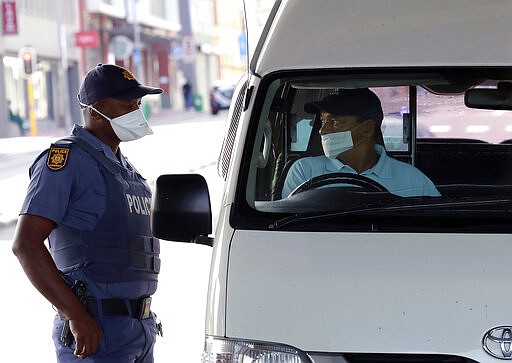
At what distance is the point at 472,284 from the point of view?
3.71 m

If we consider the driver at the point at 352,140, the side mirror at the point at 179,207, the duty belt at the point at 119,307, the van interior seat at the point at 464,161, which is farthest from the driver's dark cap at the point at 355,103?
the duty belt at the point at 119,307

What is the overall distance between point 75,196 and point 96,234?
0.56 ft

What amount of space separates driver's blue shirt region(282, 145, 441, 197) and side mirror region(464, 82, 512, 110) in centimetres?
37

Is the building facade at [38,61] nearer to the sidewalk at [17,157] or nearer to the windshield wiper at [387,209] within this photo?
the sidewalk at [17,157]

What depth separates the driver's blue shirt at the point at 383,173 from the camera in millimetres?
4402

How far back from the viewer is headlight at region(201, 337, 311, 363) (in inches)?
144

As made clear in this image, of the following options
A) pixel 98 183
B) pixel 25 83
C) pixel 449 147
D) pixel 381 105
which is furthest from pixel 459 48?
pixel 25 83

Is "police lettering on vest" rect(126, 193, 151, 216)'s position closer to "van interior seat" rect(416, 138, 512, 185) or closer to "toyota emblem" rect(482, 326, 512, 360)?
"van interior seat" rect(416, 138, 512, 185)

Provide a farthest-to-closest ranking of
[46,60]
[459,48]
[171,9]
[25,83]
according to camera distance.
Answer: [171,9] → [46,60] → [25,83] → [459,48]

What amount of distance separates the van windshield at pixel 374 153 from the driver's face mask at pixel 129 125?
0.50 m

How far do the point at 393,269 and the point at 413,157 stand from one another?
128 cm

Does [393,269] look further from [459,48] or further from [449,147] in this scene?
[449,147]

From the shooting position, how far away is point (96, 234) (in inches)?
177

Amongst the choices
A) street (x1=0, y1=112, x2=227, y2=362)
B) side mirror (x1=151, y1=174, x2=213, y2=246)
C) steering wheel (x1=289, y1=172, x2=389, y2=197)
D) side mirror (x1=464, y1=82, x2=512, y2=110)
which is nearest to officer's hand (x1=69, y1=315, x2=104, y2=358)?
side mirror (x1=151, y1=174, x2=213, y2=246)
